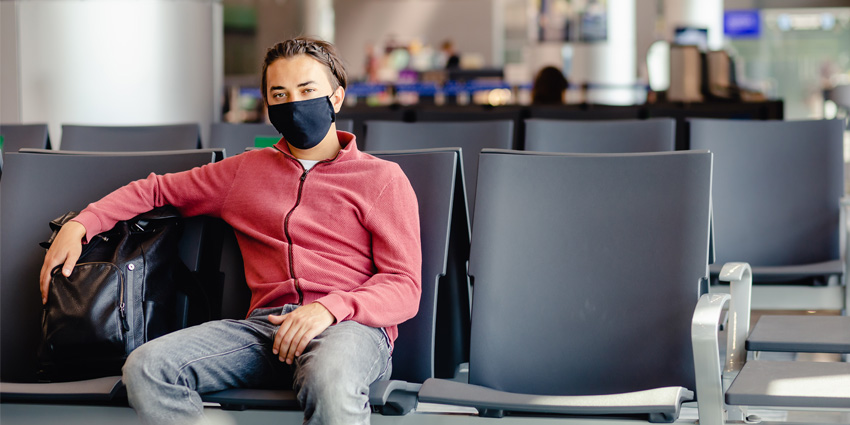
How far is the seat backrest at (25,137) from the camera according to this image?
370 cm

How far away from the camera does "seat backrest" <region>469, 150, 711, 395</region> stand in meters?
1.88

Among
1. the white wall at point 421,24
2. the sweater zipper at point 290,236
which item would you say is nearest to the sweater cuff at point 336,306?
the sweater zipper at point 290,236

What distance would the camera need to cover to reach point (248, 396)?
5.59 feet

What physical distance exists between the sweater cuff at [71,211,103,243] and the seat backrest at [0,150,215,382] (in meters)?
0.25

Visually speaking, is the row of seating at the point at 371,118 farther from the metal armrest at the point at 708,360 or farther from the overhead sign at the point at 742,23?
the overhead sign at the point at 742,23

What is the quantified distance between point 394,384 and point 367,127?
6.10 ft

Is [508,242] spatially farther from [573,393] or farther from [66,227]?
[66,227]

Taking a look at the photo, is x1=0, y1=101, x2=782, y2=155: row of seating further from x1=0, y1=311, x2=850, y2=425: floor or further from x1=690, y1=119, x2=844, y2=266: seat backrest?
x1=0, y1=311, x2=850, y2=425: floor

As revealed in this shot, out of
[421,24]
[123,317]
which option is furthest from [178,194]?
[421,24]

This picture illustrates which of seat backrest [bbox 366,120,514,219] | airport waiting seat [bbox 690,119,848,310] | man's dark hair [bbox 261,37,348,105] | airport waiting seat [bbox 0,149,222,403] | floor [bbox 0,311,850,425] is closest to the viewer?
floor [bbox 0,311,850,425]

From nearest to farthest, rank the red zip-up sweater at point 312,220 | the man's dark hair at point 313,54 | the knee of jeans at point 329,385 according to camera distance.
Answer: the knee of jeans at point 329,385, the red zip-up sweater at point 312,220, the man's dark hair at point 313,54

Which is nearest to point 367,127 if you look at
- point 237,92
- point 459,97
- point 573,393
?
point 573,393

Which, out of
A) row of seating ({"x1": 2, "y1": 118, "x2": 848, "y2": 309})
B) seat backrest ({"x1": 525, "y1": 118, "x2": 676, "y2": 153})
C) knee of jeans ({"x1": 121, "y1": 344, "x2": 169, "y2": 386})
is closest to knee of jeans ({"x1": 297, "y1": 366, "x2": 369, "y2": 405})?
knee of jeans ({"x1": 121, "y1": 344, "x2": 169, "y2": 386})

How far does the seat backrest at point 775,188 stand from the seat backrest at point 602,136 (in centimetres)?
12
